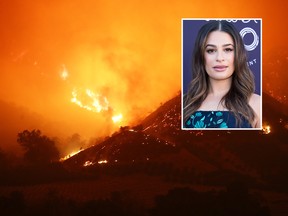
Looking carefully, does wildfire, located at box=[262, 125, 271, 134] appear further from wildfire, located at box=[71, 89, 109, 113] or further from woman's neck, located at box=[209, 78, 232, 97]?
wildfire, located at box=[71, 89, 109, 113]

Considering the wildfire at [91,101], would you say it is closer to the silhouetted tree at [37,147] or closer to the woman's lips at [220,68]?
the silhouetted tree at [37,147]

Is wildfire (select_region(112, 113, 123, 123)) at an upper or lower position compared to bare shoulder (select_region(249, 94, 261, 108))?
lower

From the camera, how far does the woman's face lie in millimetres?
6184

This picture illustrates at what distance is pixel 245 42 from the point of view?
6184 mm

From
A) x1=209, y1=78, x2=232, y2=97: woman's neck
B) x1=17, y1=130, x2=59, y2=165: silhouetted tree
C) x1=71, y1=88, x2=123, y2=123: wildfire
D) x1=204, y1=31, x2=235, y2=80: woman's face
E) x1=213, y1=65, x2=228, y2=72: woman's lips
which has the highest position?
x1=204, y1=31, x2=235, y2=80: woman's face

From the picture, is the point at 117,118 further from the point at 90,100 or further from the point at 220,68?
the point at 220,68

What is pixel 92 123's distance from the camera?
627 cm

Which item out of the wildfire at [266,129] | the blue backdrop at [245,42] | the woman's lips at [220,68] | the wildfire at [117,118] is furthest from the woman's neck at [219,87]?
the wildfire at [117,118]

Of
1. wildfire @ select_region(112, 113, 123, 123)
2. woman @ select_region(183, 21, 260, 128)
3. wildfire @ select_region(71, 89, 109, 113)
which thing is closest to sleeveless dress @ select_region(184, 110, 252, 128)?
woman @ select_region(183, 21, 260, 128)

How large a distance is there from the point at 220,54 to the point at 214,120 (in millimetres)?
622

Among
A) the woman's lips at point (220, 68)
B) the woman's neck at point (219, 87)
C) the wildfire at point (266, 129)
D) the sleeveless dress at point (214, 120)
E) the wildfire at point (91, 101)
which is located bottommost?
the wildfire at point (266, 129)

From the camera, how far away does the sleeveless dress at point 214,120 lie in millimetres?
6184

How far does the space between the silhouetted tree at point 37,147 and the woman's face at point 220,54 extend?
1.65 m

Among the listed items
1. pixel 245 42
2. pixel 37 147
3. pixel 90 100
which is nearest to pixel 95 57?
pixel 90 100
